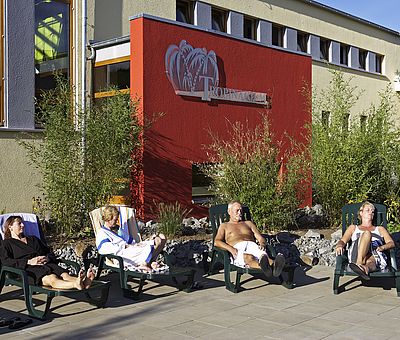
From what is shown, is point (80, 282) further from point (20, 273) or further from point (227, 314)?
point (227, 314)

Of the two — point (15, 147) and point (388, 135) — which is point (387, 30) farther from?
point (15, 147)

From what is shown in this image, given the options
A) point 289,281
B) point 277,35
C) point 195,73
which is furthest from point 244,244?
point 277,35

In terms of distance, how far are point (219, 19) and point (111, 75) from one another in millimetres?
5580

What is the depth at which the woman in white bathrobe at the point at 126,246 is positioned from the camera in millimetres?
6812

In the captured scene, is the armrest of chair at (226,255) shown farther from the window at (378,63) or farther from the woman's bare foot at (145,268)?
the window at (378,63)

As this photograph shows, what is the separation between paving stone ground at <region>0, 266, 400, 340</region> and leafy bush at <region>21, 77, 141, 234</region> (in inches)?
102

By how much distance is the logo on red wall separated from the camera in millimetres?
12095

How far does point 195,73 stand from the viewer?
495 inches

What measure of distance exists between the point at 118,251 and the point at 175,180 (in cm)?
518

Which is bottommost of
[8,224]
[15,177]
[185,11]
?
[8,224]

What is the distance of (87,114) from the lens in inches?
398

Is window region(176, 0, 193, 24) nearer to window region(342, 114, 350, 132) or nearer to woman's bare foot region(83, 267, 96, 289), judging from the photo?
window region(342, 114, 350, 132)

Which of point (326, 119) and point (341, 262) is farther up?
point (326, 119)

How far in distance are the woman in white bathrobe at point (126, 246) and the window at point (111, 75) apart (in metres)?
5.50
